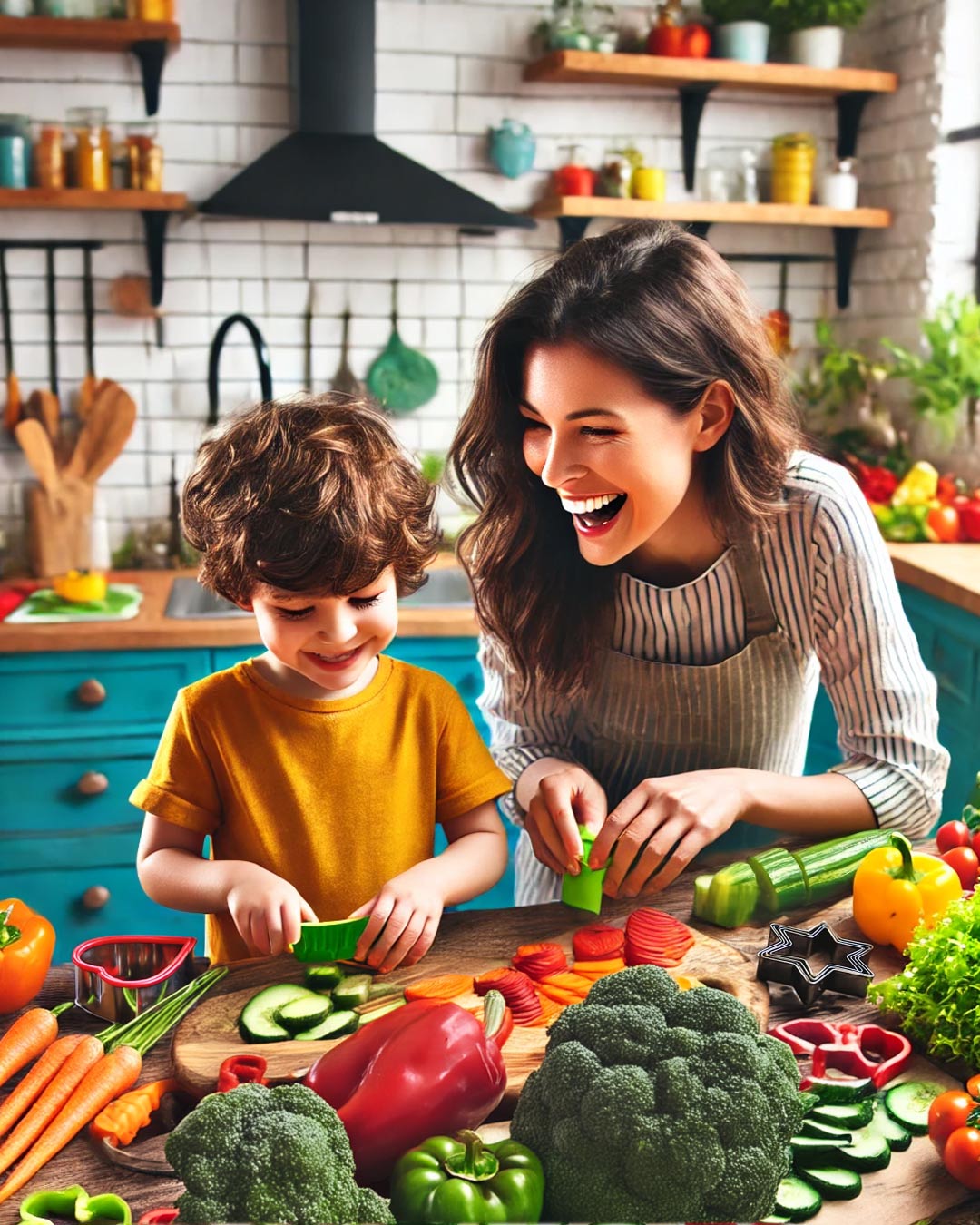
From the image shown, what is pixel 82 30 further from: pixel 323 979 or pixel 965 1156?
pixel 965 1156

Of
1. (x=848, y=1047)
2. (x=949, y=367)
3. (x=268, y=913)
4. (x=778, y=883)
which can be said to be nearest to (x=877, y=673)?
(x=778, y=883)

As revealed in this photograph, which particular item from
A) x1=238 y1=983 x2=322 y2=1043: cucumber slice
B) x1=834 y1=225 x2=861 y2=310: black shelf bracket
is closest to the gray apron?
x1=238 y1=983 x2=322 y2=1043: cucumber slice

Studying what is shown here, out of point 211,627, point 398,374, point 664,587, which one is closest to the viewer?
point 664,587

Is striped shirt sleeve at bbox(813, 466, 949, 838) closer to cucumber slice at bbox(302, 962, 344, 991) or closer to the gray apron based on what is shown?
the gray apron

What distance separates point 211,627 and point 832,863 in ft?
5.82

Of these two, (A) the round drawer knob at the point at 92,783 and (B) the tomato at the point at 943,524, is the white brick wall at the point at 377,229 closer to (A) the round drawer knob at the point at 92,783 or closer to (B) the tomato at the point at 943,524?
(B) the tomato at the point at 943,524

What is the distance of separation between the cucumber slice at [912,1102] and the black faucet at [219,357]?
100 inches

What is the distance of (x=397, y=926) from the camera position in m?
1.17

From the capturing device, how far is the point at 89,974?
1098 mm

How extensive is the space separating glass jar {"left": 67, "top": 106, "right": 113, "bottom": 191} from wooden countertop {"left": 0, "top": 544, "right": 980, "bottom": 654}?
1175 mm

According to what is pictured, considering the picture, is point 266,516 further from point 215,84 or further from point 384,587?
point 215,84

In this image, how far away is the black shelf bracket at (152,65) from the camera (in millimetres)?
3199

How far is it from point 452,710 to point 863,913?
521 mm

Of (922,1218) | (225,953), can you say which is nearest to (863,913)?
(922,1218)
